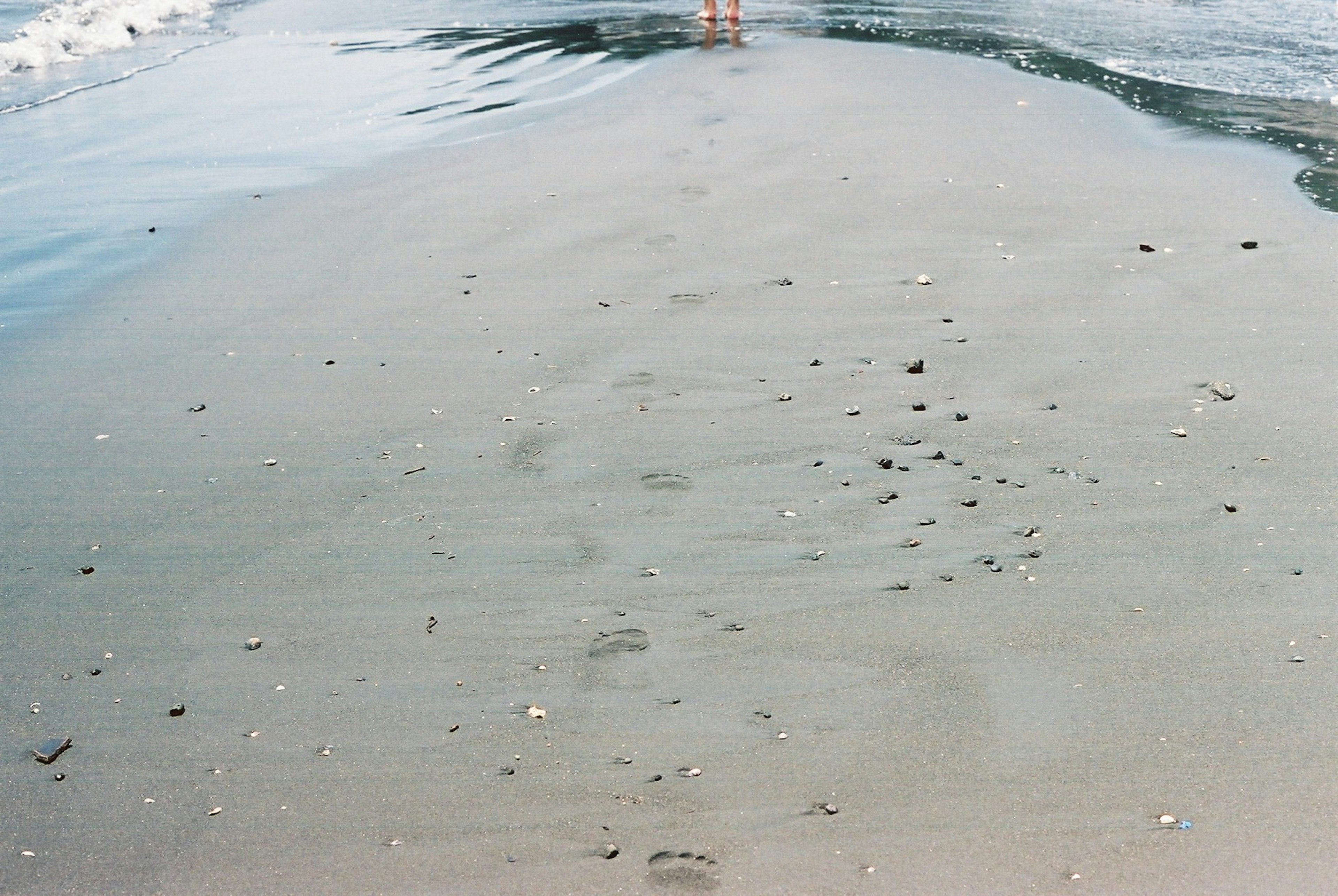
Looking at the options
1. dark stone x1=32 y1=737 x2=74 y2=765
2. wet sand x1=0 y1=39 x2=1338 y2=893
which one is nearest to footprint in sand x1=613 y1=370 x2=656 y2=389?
wet sand x1=0 y1=39 x2=1338 y2=893

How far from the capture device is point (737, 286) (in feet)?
17.7

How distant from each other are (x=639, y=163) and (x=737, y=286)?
2094 mm

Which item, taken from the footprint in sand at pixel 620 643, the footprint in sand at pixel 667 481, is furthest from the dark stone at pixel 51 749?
the footprint in sand at pixel 667 481

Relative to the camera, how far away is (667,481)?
396cm

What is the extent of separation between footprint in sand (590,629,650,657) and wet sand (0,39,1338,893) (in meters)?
0.01

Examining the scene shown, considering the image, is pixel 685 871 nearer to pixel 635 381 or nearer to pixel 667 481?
pixel 667 481

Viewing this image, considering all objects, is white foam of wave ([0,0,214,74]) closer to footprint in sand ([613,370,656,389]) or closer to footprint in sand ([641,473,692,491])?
footprint in sand ([613,370,656,389])

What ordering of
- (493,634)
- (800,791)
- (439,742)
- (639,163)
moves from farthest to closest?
(639,163) → (493,634) → (439,742) → (800,791)

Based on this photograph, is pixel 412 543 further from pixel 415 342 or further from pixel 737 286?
pixel 737 286

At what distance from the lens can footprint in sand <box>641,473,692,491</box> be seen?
154 inches

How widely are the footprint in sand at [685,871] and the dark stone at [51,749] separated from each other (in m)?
1.53

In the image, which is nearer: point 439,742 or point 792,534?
point 439,742

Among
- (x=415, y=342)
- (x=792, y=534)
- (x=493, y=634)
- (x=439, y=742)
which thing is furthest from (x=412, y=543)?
(x=415, y=342)

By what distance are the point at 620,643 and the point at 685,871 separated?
2.65 feet
